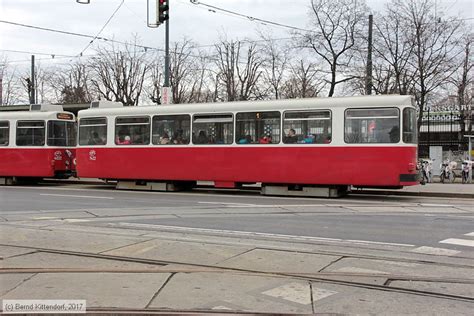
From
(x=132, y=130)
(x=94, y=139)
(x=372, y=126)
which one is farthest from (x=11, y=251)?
(x=94, y=139)

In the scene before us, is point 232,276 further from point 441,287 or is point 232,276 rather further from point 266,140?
point 266,140

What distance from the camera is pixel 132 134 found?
19281 mm

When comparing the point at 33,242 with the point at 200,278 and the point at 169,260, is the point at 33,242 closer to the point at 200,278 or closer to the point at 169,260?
the point at 169,260

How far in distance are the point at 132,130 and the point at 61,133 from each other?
4700 mm

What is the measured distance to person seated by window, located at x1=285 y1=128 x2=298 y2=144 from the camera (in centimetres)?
1647

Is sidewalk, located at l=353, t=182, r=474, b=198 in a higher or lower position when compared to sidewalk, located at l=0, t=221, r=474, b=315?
higher

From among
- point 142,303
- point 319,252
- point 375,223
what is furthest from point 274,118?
point 142,303

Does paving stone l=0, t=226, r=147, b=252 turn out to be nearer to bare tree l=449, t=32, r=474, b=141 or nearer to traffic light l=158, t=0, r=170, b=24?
traffic light l=158, t=0, r=170, b=24

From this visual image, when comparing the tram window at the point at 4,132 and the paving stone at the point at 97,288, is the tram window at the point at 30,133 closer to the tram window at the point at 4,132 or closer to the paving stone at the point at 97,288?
the tram window at the point at 4,132

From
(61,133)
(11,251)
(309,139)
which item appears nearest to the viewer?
(11,251)

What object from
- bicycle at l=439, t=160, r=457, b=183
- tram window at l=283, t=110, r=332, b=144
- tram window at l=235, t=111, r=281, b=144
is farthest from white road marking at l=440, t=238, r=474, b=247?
bicycle at l=439, t=160, r=457, b=183

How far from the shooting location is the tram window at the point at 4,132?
883 inches

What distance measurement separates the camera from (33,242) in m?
8.20

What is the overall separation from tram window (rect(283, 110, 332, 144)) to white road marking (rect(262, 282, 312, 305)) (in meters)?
10.6
